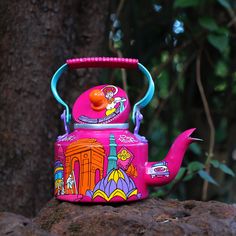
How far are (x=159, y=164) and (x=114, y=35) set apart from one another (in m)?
0.90

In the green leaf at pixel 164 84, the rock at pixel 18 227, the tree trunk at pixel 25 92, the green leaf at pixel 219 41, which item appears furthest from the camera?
the green leaf at pixel 164 84

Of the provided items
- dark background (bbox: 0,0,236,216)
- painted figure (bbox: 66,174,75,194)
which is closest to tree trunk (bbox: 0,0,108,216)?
dark background (bbox: 0,0,236,216)

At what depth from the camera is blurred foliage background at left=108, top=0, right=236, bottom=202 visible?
193cm

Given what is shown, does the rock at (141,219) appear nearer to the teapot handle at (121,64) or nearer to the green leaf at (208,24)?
the teapot handle at (121,64)

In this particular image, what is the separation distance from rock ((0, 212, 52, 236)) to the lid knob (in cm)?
24

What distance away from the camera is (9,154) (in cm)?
148

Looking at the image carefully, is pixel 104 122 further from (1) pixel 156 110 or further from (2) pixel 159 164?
(1) pixel 156 110

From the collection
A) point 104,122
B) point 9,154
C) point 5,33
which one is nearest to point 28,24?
point 5,33

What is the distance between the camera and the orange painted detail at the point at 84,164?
1069mm

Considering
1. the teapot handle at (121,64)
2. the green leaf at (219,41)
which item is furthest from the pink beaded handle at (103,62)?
the green leaf at (219,41)

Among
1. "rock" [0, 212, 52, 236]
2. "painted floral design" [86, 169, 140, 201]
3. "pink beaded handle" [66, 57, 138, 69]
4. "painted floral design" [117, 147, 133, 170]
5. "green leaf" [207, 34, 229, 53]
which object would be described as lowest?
"rock" [0, 212, 52, 236]

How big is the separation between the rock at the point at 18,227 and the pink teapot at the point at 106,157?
0.11 m

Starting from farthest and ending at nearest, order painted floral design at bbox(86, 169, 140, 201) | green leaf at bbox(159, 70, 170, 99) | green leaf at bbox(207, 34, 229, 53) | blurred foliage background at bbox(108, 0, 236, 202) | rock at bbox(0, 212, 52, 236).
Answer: green leaf at bbox(159, 70, 170, 99) → blurred foliage background at bbox(108, 0, 236, 202) → green leaf at bbox(207, 34, 229, 53) → painted floral design at bbox(86, 169, 140, 201) → rock at bbox(0, 212, 52, 236)

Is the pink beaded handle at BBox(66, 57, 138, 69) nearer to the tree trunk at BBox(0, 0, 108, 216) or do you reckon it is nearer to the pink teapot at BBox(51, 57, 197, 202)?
the pink teapot at BBox(51, 57, 197, 202)
